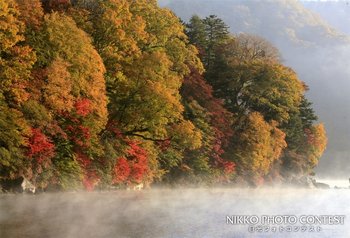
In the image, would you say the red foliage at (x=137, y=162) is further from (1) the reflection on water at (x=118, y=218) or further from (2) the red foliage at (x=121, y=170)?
(1) the reflection on water at (x=118, y=218)

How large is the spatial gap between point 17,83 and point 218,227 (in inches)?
559

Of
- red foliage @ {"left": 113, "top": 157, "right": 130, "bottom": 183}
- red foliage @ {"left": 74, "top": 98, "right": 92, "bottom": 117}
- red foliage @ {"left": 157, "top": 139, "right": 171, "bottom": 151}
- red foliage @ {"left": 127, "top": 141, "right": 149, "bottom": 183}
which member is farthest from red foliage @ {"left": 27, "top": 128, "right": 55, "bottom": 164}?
red foliage @ {"left": 157, "top": 139, "right": 171, "bottom": 151}

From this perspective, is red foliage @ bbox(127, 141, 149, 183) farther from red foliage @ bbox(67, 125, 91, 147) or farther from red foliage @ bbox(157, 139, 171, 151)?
red foliage @ bbox(67, 125, 91, 147)

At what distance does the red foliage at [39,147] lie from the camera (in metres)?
31.8

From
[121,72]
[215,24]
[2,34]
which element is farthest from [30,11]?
[215,24]

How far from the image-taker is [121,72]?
133 ft

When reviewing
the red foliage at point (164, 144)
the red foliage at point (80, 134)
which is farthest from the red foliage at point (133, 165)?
the red foliage at point (80, 134)

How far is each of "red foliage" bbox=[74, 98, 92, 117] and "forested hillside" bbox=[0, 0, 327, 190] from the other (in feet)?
0.29

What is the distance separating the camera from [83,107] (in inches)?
1379

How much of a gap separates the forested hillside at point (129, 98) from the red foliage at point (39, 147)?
0.21 ft

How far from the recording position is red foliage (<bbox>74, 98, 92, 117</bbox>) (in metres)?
34.8

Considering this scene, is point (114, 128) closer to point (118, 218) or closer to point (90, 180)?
point (90, 180)

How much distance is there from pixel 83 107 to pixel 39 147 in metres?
4.26

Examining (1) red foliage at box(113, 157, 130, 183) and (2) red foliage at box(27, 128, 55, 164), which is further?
(1) red foliage at box(113, 157, 130, 183)
